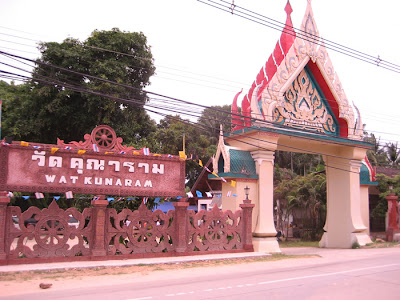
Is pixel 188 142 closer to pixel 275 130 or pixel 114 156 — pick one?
pixel 275 130

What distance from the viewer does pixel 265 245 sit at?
16172 millimetres

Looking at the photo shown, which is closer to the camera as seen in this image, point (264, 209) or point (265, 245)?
point (265, 245)

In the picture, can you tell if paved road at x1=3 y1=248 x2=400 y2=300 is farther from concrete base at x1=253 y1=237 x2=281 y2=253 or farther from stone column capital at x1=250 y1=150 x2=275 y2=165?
stone column capital at x1=250 y1=150 x2=275 y2=165

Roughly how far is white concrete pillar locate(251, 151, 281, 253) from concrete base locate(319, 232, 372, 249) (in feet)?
16.2

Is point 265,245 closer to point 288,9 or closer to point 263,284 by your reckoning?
point 263,284

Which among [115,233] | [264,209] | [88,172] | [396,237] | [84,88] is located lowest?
[396,237]

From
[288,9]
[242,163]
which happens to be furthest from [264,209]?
[288,9]

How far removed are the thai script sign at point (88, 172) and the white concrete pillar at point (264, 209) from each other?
11.3ft

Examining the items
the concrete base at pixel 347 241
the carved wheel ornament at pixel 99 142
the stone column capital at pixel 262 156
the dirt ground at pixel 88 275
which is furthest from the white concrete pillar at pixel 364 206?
the carved wheel ornament at pixel 99 142

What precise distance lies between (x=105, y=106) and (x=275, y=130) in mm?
10225

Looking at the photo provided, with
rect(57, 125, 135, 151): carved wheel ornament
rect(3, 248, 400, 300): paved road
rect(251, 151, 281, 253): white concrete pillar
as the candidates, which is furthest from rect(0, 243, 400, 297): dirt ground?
rect(57, 125, 135, 151): carved wheel ornament

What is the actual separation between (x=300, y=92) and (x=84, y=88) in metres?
11.4

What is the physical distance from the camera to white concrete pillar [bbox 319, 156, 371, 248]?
19688mm

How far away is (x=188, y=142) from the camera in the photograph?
133ft
